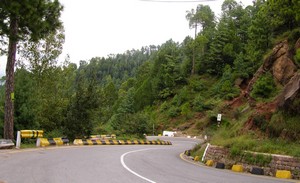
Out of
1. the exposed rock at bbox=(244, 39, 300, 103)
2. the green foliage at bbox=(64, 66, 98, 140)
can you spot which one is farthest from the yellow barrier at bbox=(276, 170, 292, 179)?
the exposed rock at bbox=(244, 39, 300, 103)

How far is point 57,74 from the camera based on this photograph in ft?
108

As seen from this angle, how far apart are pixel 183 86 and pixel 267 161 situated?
6654 cm

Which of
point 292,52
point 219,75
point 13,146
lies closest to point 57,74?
point 13,146

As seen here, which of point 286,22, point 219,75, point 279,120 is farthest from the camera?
point 219,75

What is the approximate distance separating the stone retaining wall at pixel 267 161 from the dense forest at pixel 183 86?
244 cm

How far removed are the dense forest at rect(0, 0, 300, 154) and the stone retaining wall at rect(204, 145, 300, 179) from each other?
7.99ft

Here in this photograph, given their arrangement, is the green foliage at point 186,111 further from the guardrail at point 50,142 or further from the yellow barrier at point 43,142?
the yellow barrier at point 43,142

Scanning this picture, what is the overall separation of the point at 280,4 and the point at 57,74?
21076 millimetres

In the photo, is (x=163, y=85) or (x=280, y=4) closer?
(x=280, y=4)

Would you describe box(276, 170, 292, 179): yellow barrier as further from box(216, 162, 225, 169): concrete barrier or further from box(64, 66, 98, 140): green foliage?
box(64, 66, 98, 140): green foliage

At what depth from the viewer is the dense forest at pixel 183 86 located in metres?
24.7

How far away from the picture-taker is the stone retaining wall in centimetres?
1418

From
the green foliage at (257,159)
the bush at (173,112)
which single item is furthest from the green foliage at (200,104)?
the green foliage at (257,159)

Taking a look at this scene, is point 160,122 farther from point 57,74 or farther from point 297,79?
point 297,79
